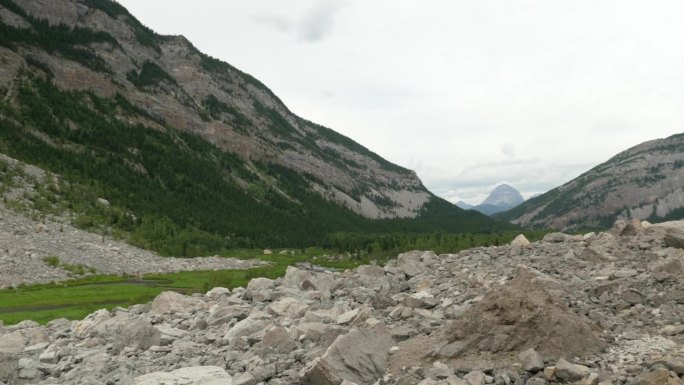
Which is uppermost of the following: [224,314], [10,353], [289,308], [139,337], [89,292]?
[289,308]

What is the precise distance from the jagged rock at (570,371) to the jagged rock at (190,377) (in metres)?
8.57

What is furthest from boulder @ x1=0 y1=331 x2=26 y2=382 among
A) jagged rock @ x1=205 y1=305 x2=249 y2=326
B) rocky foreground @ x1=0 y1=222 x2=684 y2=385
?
jagged rock @ x1=205 y1=305 x2=249 y2=326

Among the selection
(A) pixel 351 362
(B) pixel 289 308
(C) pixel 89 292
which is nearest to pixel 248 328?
(B) pixel 289 308

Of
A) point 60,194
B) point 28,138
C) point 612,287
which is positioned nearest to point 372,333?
point 612,287

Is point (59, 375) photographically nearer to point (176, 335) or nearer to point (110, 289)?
point (176, 335)

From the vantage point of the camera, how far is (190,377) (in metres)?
13.1

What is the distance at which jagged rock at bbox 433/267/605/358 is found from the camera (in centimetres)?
1136

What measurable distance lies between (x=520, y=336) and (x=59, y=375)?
1627 cm

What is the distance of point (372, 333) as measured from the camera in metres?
13.1

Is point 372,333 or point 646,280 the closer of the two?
point 372,333

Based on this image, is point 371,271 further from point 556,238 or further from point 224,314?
point 556,238

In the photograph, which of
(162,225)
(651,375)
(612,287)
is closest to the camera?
(651,375)

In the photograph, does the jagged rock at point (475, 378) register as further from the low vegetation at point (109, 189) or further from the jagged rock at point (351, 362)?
the low vegetation at point (109, 189)

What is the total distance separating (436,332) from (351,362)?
297 cm
